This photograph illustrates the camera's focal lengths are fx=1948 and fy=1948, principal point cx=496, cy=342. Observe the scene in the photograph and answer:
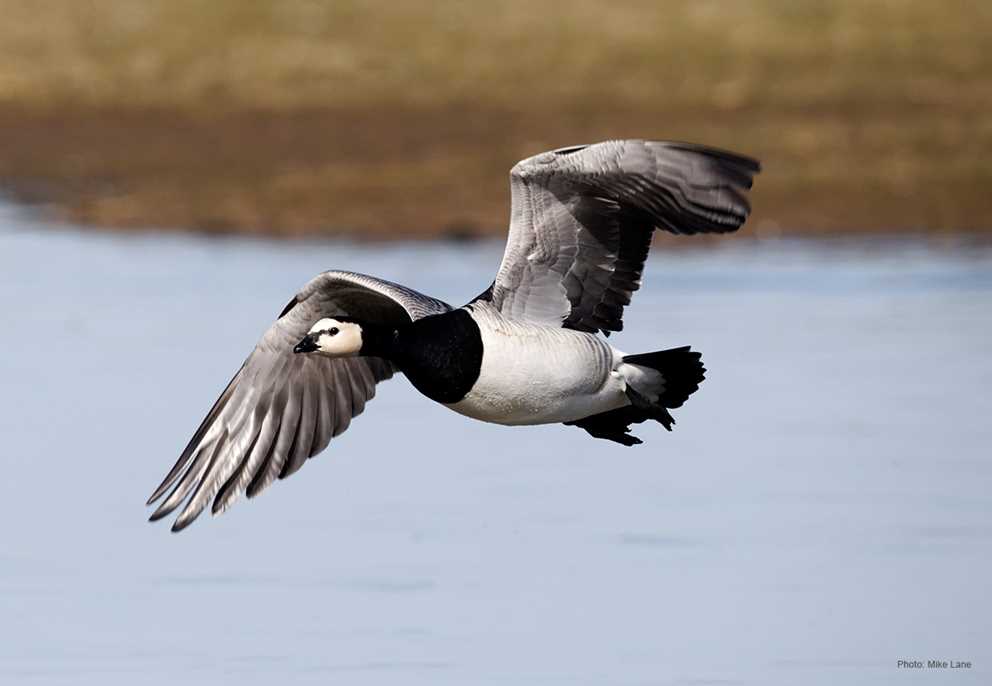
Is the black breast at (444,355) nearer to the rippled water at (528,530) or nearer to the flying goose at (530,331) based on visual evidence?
the flying goose at (530,331)

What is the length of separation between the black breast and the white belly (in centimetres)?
6

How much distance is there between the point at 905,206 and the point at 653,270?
4243 mm

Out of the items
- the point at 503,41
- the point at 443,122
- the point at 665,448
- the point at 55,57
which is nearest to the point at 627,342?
the point at 665,448

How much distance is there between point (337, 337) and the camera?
333 inches

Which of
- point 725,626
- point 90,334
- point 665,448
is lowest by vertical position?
point 725,626

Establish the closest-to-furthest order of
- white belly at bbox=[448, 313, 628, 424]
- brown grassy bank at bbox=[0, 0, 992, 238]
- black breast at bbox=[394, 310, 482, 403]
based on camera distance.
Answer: black breast at bbox=[394, 310, 482, 403] → white belly at bbox=[448, 313, 628, 424] → brown grassy bank at bbox=[0, 0, 992, 238]

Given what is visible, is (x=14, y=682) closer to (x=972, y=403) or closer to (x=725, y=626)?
(x=725, y=626)

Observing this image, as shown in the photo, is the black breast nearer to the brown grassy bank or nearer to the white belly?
the white belly

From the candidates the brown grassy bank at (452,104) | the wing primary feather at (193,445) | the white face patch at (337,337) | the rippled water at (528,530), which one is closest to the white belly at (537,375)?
the white face patch at (337,337)

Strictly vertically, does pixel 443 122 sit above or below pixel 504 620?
above

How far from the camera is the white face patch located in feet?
27.7

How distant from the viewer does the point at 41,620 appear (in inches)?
326

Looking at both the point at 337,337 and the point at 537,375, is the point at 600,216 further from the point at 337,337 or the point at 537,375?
the point at 337,337

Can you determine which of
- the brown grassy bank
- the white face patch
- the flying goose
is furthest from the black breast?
the brown grassy bank
